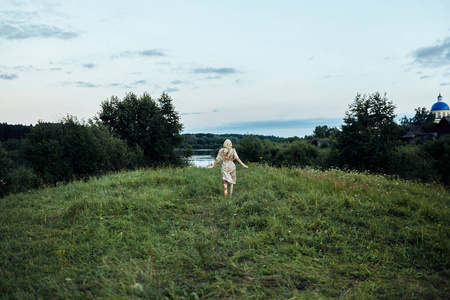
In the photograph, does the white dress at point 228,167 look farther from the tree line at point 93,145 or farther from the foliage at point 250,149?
the foliage at point 250,149

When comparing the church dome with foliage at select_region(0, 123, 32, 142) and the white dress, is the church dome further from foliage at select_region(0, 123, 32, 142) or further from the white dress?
foliage at select_region(0, 123, 32, 142)

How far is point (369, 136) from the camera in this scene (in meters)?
34.4

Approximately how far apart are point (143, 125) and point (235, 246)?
34478mm

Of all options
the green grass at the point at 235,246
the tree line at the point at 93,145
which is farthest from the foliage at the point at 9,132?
the green grass at the point at 235,246

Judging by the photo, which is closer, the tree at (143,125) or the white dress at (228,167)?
the white dress at (228,167)

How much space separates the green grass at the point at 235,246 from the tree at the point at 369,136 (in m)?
26.7

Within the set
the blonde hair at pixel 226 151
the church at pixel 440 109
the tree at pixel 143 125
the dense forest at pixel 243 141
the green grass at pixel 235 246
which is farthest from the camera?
the church at pixel 440 109

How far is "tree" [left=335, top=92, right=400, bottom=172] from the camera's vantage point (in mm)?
33500

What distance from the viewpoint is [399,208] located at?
726 centimetres

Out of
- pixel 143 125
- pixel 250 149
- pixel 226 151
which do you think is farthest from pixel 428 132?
pixel 226 151

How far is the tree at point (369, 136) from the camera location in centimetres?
3350

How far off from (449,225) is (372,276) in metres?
3.61

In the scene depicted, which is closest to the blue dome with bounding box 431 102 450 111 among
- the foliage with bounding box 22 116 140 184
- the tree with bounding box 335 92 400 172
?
the tree with bounding box 335 92 400 172

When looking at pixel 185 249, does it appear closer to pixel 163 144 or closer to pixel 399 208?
pixel 399 208
